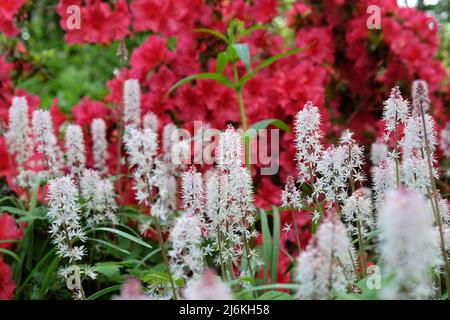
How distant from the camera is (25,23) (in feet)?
10.5

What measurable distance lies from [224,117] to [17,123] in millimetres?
993

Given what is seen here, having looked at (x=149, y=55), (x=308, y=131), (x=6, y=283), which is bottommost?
(x=6, y=283)

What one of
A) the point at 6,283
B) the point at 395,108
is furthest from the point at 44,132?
the point at 395,108

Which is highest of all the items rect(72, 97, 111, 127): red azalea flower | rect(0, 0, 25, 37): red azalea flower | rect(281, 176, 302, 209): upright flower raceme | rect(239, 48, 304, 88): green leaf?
rect(0, 0, 25, 37): red azalea flower

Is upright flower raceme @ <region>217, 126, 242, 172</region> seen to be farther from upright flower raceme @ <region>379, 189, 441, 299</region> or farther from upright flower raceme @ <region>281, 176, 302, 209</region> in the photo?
upright flower raceme @ <region>379, 189, 441, 299</region>

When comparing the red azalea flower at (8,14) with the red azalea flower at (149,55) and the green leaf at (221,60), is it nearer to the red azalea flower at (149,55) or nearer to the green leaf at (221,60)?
the red azalea flower at (149,55)

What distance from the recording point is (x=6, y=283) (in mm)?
2002

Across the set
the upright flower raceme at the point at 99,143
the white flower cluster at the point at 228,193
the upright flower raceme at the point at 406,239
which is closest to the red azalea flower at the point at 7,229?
the upright flower raceme at the point at 99,143

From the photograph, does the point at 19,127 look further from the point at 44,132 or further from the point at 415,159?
the point at 415,159

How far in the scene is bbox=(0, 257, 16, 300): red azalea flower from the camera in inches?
77.9

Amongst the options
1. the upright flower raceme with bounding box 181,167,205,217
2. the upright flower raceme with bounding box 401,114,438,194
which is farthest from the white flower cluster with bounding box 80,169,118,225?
the upright flower raceme with bounding box 401,114,438,194

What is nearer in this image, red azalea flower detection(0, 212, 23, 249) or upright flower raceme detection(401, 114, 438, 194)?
upright flower raceme detection(401, 114, 438, 194)

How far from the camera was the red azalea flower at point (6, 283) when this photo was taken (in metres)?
1.98
